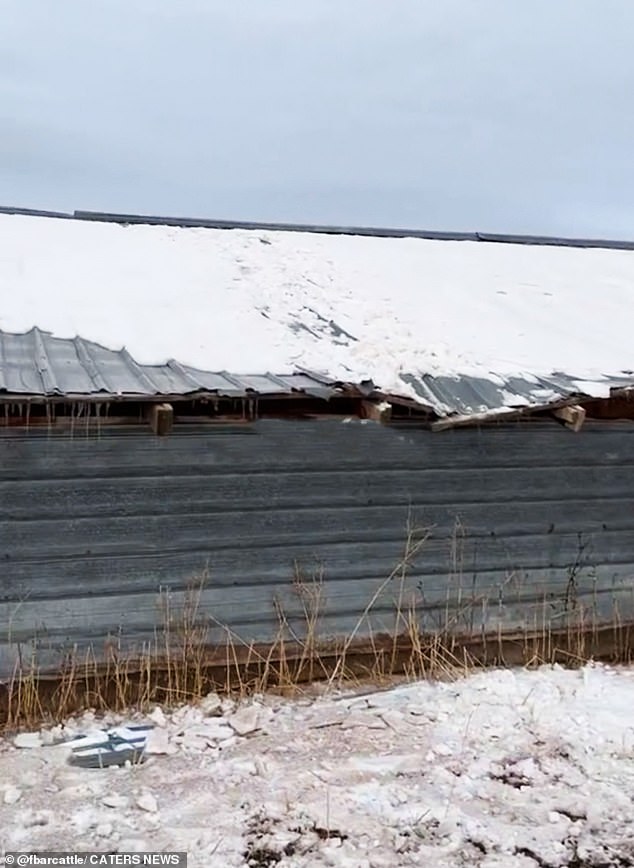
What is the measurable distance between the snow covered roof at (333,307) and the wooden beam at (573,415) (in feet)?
0.58

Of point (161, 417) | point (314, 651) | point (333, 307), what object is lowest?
point (314, 651)

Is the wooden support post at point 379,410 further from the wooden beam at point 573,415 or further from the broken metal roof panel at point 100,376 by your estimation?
the wooden beam at point 573,415

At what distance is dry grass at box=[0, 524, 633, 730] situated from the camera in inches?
210

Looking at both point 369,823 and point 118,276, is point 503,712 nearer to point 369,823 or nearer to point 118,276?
point 369,823

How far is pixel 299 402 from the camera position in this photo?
5699 millimetres

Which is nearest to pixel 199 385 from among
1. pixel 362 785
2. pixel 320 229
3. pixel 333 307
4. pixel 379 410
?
pixel 379 410

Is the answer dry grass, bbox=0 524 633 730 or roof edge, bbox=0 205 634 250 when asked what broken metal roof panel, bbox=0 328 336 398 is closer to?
dry grass, bbox=0 524 633 730

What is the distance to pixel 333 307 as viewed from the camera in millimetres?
6930

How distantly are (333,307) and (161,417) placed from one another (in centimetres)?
248

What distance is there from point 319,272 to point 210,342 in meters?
2.42

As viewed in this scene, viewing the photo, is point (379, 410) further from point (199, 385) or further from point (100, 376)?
point (100, 376)

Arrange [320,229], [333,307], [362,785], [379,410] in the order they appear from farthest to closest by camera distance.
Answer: [320,229] → [333,307] → [379,410] → [362,785]

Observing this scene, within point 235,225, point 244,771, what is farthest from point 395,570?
point 235,225

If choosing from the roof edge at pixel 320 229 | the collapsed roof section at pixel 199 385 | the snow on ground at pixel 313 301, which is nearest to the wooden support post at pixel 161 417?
the collapsed roof section at pixel 199 385
